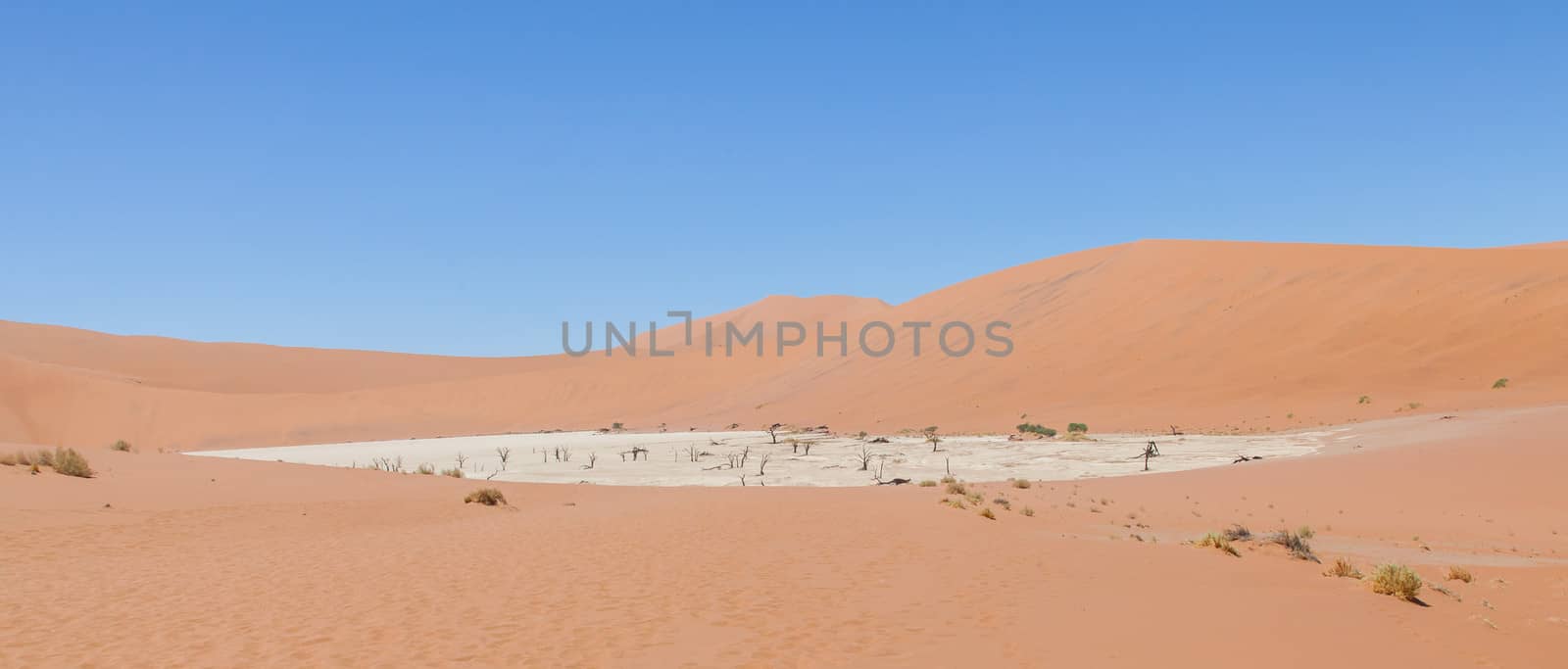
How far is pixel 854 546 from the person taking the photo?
10898mm

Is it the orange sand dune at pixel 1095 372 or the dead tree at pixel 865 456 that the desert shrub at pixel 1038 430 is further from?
the dead tree at pixel 865 456

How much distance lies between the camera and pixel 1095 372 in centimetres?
4288

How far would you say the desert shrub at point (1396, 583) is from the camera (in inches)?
313

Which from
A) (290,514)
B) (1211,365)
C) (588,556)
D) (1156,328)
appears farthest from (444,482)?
(1156,328)

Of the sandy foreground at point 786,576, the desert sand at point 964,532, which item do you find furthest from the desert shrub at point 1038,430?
the sandy foreground at point 786,576

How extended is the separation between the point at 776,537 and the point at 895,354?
152 ft

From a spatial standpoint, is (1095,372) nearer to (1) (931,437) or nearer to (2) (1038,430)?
(2) (1038,430)

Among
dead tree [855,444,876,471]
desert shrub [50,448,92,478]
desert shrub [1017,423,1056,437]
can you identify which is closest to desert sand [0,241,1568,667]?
desert shrub [50,448,92,478]

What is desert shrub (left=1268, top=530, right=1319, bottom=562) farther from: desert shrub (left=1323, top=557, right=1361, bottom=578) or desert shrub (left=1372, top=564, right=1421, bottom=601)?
desert shrub (left=1372, top=564, right=1421, bottom=601)

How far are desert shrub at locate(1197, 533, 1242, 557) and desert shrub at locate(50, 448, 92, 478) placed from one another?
17.8 meters

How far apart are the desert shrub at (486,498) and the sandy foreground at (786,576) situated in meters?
0.46

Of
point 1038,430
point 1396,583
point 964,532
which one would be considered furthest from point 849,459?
point 1396,583

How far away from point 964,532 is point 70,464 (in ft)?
50.1

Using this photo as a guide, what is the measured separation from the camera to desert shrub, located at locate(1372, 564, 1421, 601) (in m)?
7.95
